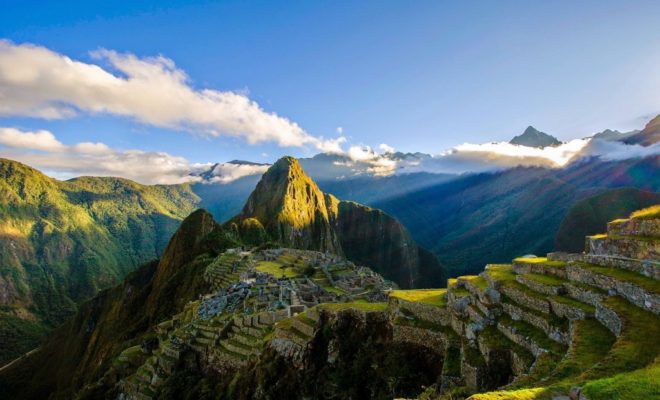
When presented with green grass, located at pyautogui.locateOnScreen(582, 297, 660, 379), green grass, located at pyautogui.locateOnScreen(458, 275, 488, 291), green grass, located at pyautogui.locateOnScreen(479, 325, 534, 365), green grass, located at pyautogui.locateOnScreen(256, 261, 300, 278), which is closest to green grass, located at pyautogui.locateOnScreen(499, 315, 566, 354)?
green grass, located at pyautogui.locateOnScreen(479, 325, 534, 365)

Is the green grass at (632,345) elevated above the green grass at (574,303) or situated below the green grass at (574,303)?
above

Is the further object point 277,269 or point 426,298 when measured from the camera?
point 277,269

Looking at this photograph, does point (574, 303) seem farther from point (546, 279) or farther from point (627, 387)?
point (627, 387)

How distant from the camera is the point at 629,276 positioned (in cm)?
1539

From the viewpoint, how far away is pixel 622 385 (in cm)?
852

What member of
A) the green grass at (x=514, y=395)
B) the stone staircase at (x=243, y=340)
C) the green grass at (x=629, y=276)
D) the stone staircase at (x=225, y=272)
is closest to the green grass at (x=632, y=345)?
the green grass at (x=629, y=276)

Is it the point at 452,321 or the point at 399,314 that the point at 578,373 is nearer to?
the point at 452,321

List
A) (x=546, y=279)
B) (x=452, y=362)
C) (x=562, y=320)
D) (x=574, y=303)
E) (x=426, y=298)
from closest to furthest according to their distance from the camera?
1. (x=562, y=320)
2. (x=574, y=303)
3. (x=452, y=362)
4. (x=546, y=279)
5. (x=426, y=298)

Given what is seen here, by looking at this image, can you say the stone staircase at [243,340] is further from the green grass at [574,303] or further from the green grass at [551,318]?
the green grass at [574,303]

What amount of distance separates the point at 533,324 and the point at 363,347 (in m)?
10.9

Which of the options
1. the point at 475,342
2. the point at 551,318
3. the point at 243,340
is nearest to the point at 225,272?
the point at 243,340

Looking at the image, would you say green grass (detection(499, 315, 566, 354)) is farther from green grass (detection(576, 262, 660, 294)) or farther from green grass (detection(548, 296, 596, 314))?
green grass (detection(576, 262, 660, 294))

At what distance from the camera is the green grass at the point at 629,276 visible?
13779mm

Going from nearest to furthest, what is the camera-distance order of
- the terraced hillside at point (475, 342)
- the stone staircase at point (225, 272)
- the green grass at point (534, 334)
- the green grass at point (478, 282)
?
1. the terraced hillside at point (475, 342)
2. the green grass at point (534, 334)
3. the green grass at point (478, 282)
4. the stone staircase at point (225, 272)
